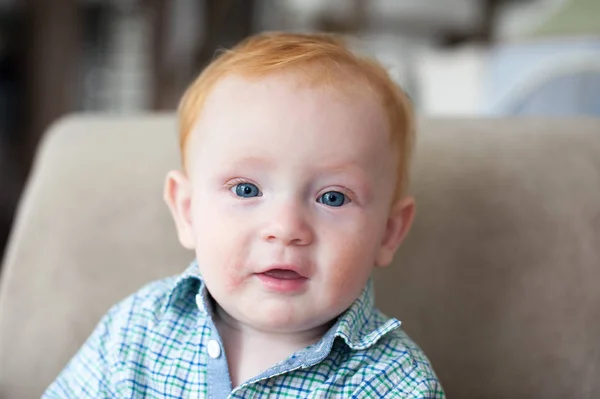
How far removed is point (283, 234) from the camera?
2.59 ft

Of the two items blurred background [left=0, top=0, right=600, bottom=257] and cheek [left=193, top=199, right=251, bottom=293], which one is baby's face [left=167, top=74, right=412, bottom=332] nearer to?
cheek [left=193, top=199, right=251, bottom=293]

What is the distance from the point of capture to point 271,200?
82 cm

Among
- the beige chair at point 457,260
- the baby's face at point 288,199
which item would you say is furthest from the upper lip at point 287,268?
the beige chair at point 457,260

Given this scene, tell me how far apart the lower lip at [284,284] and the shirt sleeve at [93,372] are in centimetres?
26

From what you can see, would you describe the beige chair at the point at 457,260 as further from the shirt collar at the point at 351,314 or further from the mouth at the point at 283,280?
the mouth at the point at 283,280

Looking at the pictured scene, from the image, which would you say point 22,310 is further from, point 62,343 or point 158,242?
point 158,242

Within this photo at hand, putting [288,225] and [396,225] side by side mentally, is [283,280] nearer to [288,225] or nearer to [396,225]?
[288,225]

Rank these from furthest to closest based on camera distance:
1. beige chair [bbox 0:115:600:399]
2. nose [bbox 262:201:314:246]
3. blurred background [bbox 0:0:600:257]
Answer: blurred background [bbox 0:0:600:257] → beige chair [bbox 0:115:600:399] → nose [bbox 262:201:314:246]

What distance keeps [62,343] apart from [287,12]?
8.48 ft

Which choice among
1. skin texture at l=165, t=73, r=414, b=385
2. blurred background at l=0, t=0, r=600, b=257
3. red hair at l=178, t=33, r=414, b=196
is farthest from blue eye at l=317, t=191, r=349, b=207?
blurred background at l=0, t=0, r=600, b=257

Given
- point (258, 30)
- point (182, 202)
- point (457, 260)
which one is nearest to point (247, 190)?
point (182, 202)

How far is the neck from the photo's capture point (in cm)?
90

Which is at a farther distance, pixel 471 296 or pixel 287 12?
pixel 287 12

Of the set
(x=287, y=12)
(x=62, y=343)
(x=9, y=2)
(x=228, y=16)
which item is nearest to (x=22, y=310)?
(x=62, y=343)
